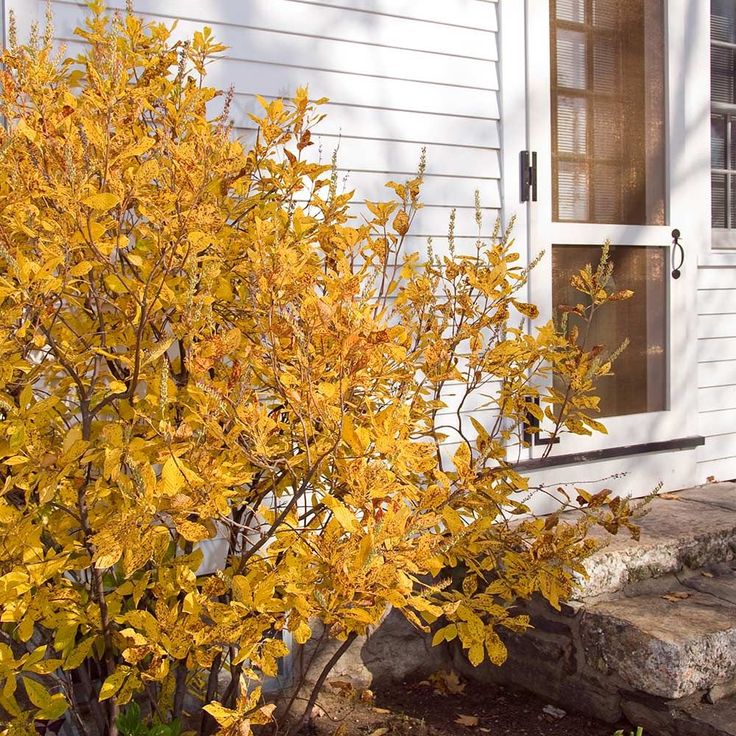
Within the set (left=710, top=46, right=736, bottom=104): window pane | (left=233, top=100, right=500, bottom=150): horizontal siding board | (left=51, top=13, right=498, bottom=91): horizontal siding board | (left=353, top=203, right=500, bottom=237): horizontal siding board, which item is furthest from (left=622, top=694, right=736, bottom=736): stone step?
(left=710, top=46, right=736, bottom=104): window pane

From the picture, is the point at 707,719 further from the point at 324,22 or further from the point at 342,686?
the point at 324,22

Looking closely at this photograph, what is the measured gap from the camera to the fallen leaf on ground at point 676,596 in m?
3.29

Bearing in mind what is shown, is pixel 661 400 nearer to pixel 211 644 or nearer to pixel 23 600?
pixel 211 644

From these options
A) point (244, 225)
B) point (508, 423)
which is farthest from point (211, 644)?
point (508, 423)

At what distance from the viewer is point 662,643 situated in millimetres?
2875

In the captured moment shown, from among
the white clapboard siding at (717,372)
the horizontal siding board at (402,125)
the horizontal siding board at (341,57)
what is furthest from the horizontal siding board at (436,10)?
the white clapboard siding at (717,372)

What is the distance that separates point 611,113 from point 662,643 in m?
2.29

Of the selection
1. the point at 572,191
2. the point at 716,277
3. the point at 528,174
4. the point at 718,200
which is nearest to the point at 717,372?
the point at 716,277

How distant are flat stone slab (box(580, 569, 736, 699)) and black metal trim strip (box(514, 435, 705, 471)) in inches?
27.0

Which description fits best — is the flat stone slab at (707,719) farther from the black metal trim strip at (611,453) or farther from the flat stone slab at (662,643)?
the black metal trim strip at (611,453)

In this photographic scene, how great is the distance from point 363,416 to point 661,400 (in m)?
2.60

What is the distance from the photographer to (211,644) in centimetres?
211

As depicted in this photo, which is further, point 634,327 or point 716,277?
point 716,277

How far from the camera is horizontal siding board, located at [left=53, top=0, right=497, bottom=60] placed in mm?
3027
